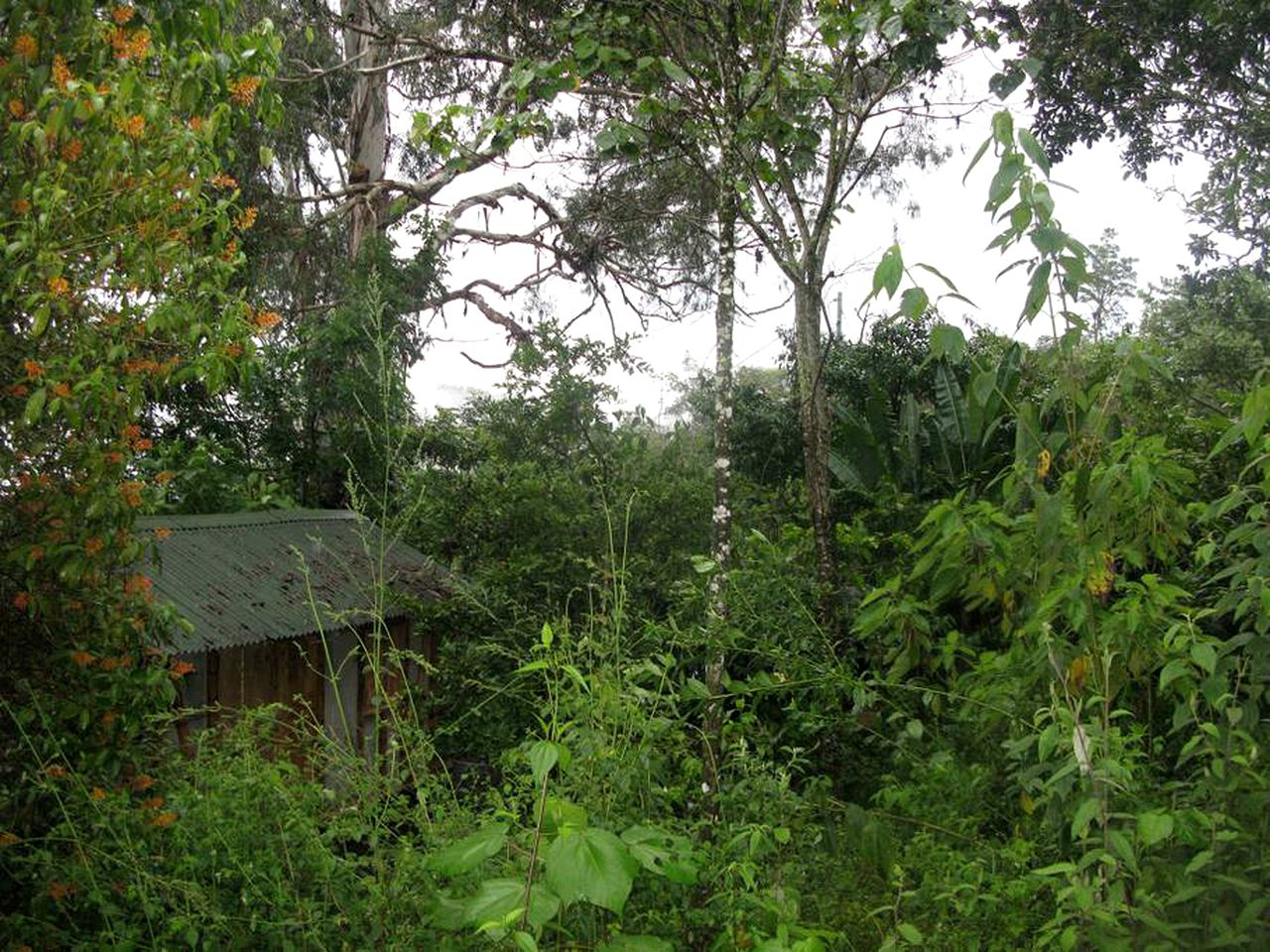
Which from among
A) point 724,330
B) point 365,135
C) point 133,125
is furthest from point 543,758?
point 365,135

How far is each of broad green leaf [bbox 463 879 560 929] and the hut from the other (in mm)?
4259

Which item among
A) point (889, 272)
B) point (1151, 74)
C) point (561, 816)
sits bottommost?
point (561, 816)

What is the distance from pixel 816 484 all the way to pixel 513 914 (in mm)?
6019

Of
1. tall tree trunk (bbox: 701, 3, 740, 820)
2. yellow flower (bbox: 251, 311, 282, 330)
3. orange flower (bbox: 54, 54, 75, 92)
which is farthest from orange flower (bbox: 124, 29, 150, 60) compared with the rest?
tall tree trunk (bbox: 701, 3, 740, 820)

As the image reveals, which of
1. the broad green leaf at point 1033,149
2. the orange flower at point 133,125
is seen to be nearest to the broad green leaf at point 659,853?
the broad green leaf at point 1033,149

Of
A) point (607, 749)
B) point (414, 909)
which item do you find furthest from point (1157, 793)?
point (414, 909)

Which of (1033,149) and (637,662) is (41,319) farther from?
(1033,149)

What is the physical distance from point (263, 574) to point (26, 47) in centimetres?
454

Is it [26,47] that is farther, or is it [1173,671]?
[26,47]

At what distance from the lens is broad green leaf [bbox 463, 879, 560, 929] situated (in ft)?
7.13

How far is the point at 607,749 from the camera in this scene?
9.36 feet

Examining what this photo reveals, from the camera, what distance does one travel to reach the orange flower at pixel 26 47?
3881 millimetres

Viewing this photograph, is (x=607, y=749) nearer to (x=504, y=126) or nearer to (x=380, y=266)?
(x=504, y=126)

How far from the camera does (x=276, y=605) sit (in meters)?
7.59
